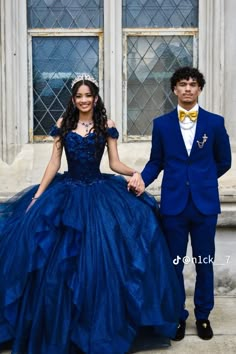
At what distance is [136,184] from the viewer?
3.94 metres

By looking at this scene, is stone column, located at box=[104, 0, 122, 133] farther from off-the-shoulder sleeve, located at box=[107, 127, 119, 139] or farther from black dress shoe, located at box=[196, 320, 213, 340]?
black dress shoe, located at box=[196, 320, 213, 340]

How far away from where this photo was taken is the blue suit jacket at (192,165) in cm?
385

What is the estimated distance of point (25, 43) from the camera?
210 inches

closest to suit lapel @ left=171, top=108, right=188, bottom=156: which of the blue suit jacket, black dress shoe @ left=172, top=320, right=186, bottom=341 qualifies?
the blue suit jacket

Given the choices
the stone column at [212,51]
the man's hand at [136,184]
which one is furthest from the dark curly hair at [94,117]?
the stone column at [212,51]

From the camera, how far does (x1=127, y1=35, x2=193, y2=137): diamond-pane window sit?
5.38 meters

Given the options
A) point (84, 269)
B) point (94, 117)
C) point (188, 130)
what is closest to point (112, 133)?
point (94, 117)

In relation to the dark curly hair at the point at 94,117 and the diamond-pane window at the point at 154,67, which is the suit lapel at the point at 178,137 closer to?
the dark curly hair at the point at 94,117

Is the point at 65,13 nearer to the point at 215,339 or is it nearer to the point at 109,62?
the point at 109,62

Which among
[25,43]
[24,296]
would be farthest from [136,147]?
[24,296]

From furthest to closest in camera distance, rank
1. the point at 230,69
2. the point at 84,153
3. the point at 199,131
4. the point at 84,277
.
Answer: the point at 230,69
the point at 84,153
the point at 199,131
the point at 84,277

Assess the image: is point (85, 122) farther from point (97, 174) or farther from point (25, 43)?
point (25, 43)

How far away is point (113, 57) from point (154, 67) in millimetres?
342

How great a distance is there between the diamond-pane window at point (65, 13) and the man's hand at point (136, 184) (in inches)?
73.0
